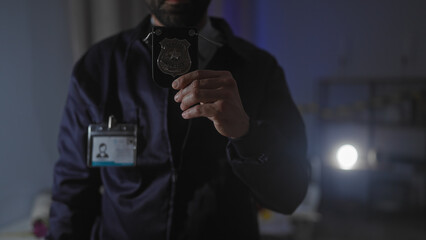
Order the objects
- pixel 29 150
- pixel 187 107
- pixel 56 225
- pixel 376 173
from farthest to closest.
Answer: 1. pixel 376 173
2. pixel 29 150
3. pixel 56 225
4. pixel 187 107

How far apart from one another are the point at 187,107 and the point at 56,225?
0.52m

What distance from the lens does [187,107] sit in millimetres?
553

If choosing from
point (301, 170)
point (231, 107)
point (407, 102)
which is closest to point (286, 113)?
point (301, 170)

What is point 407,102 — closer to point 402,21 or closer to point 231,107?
point 402,21

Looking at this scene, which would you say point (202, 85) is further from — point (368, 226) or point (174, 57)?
point (368, 226)

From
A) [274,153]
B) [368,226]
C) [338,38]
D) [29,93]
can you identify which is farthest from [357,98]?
[274,153]

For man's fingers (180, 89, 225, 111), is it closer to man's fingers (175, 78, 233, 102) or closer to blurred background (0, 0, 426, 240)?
man's fingers (175, 78, 233, 102)

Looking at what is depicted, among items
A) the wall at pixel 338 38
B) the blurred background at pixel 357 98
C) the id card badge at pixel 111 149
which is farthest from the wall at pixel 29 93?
the wall at pixel 338 38

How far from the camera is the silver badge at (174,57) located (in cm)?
52

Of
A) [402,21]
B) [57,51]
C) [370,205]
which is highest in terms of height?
[402,21]

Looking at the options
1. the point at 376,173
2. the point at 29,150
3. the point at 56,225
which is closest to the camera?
the point at 56,225

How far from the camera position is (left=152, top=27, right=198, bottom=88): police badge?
1.71ft

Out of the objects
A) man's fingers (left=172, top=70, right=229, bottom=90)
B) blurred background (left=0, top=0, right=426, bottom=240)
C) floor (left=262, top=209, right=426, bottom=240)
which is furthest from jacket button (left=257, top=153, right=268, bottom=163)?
Result: floor (left=262, top=209, right=426, bottom=240)

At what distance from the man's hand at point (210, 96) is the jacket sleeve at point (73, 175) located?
375 mm
